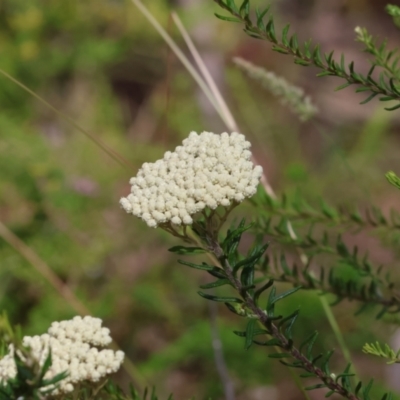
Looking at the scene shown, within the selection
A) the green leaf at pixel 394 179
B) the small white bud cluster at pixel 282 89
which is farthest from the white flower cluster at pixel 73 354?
the small white bud cluster at pixel 282 89

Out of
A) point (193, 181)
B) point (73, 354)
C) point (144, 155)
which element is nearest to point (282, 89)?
point (193, 181)

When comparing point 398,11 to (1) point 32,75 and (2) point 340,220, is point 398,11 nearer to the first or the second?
(2) point 340,220

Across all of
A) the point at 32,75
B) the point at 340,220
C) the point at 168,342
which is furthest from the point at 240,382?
the point at 32,75

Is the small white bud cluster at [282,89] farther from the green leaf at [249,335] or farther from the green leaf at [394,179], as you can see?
the green leaf at [249,335]

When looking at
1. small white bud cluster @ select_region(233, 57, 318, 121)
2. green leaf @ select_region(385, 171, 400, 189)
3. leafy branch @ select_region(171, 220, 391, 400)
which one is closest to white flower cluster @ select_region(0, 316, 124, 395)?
leafy branch @ select_region(171, 220, 391, 400)

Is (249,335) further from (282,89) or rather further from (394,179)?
(282,89)
